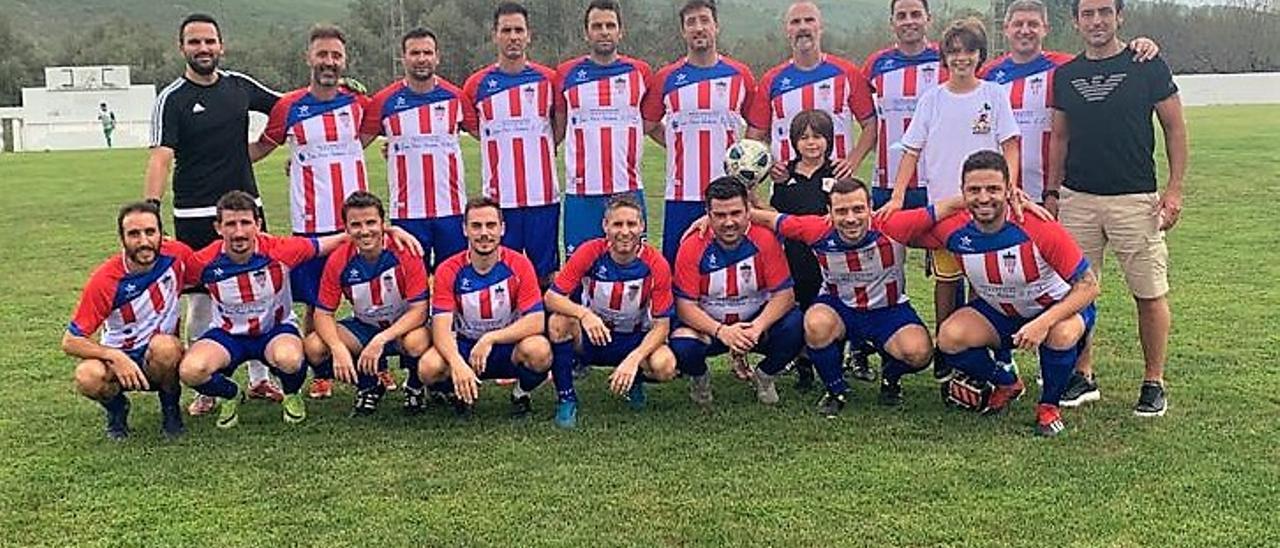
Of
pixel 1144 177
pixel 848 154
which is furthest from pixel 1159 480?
pixel 848 154

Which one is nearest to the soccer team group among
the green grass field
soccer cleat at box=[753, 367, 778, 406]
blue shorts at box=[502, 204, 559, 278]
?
soccer cleat at box=[753, 367, 778, 406]

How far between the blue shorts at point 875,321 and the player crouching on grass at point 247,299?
1926 mm

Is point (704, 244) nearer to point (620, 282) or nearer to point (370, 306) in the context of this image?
point (620, 282)

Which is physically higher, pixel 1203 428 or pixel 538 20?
pixel 538 20

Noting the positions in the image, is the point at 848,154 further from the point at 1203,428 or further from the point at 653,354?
the point at 1203,428

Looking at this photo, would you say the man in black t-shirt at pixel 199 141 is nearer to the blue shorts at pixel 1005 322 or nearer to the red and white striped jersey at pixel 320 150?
the red and white striped jersey at pixel 320 150

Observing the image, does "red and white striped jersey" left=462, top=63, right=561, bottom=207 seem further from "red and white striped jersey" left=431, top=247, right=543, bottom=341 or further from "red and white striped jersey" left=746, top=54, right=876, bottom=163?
"red and white striped jersey" left=746, top=54, right=876, bottom=163

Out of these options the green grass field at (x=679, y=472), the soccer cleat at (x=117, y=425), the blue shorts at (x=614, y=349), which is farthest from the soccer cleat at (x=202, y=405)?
the blue shorts at (x=614, y=349)

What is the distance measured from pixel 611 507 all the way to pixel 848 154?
2.59 metres

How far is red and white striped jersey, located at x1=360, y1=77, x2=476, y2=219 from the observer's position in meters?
6.04

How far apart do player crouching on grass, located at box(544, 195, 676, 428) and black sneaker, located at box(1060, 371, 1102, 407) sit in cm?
170

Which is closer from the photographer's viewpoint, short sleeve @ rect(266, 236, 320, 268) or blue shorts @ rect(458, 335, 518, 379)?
blue shorts @ rect(458, 335, 518, 379)

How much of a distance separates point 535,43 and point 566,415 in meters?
43.2

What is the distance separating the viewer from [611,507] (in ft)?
13.5
